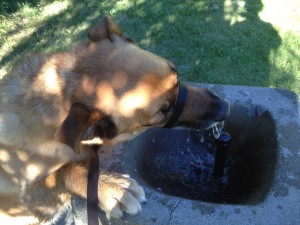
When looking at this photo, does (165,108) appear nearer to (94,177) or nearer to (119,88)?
(119,88)

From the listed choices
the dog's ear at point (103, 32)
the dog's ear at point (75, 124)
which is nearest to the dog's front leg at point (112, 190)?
the dog's ear at point (75, 124)

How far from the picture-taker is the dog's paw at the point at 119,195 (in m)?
2.53

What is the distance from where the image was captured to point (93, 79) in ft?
7.80

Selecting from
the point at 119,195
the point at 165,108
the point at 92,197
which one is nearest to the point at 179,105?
the point at 165,108

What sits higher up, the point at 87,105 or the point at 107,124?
the point at 87,105

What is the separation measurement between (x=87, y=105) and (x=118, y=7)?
417 cm

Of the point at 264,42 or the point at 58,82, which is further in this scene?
the point at 264,42

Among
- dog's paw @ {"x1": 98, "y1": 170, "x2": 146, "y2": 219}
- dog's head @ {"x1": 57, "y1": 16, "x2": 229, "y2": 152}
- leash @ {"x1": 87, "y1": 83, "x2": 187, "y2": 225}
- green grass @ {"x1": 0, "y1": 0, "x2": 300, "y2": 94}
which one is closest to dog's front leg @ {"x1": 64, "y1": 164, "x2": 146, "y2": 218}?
dog's paw @ {"x1": 98, "y1": 170, "x2": 146, "y2": 219}

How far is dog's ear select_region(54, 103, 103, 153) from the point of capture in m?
2.10

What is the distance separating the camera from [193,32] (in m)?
5.69

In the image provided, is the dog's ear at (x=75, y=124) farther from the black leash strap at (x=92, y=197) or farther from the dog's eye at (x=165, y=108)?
the dog's eye at (x=165, y=108)

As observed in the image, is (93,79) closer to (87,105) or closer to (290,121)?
(87,105)

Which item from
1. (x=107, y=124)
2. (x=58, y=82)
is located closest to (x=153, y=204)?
(x=107, y=124)

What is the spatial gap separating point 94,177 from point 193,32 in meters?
3.80
